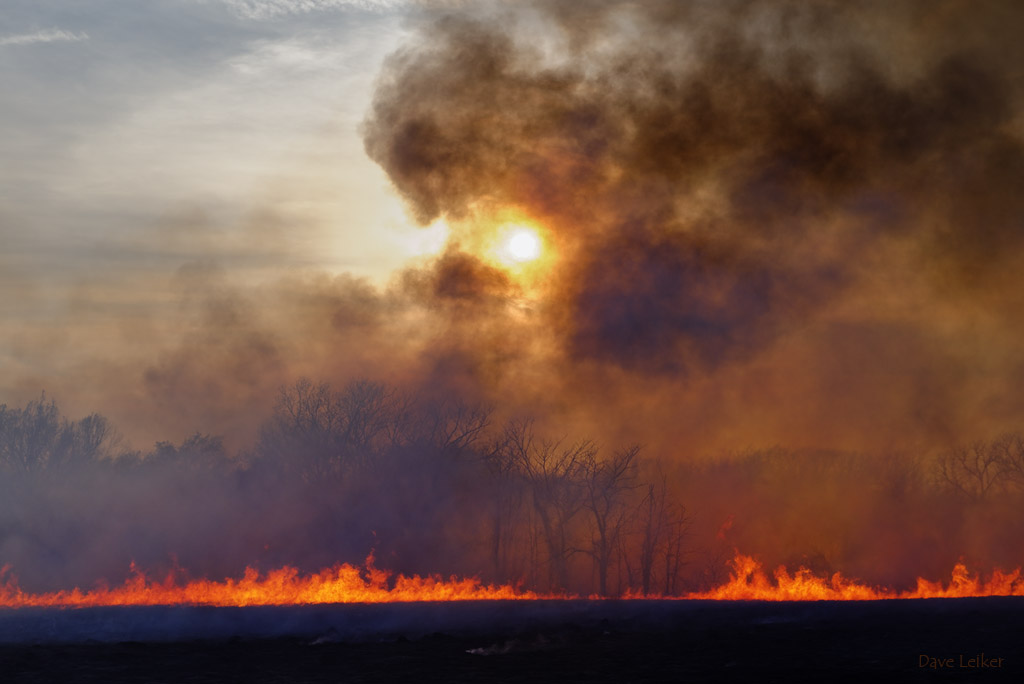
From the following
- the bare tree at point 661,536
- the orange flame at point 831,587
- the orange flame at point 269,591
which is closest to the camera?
the orange flame at point 269,591

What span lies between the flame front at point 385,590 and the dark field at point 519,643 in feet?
12.0

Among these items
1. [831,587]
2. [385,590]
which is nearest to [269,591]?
[385,590]

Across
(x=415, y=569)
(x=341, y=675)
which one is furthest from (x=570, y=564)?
(x=341, y=675)

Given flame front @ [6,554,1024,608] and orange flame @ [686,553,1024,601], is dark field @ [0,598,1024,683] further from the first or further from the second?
flame front @ [6,554,1024,608]

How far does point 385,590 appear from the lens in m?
100

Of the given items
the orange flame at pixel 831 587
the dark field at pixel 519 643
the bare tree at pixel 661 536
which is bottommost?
the dark field at pixel 519 643

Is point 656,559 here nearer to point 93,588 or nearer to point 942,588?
point 942,588

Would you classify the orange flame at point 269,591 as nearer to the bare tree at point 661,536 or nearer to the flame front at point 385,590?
the flame front at point 385,590

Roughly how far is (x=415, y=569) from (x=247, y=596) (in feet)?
57.3

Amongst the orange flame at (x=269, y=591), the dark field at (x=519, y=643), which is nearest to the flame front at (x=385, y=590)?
the orange flame at (x=269, y=591)

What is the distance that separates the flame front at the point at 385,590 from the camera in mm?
91438

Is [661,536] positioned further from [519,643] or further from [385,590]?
[519,643]

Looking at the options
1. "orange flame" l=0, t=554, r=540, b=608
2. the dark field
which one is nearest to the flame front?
"orange flame" l=0, t=554, r=540, b=608

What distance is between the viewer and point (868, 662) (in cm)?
6962
